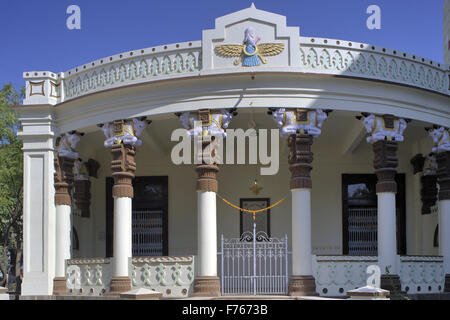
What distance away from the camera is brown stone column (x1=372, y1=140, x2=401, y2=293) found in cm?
1638

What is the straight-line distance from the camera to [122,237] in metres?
16.7

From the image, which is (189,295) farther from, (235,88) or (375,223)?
(375,223)

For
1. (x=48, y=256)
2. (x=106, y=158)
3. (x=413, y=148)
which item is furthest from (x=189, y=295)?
(x=413, y=148)

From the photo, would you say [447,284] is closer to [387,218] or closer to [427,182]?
[387,218]

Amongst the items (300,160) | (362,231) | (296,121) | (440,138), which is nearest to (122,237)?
(300,160)

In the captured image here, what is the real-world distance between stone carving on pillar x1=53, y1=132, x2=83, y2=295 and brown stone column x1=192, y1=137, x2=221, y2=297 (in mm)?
3930

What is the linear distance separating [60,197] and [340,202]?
8218mm

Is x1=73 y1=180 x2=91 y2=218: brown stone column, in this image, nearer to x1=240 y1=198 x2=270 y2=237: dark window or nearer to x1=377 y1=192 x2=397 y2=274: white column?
x1=240 y1=198 x2=270 y2=237: dark window

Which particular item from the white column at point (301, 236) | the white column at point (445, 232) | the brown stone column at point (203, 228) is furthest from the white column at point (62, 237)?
the white column at point (445, 232)

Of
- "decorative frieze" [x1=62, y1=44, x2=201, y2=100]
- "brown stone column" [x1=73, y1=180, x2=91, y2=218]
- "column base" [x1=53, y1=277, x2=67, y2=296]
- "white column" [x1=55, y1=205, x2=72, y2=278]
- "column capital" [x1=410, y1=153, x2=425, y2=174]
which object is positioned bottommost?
"column base" [x1=53, y1=277, x2=67, y2=296]

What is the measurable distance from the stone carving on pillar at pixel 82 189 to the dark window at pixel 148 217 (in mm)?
910

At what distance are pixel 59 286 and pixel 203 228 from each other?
167 inches

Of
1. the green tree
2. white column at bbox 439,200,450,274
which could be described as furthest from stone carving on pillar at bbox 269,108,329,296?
the green tree

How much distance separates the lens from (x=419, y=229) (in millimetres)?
21328
